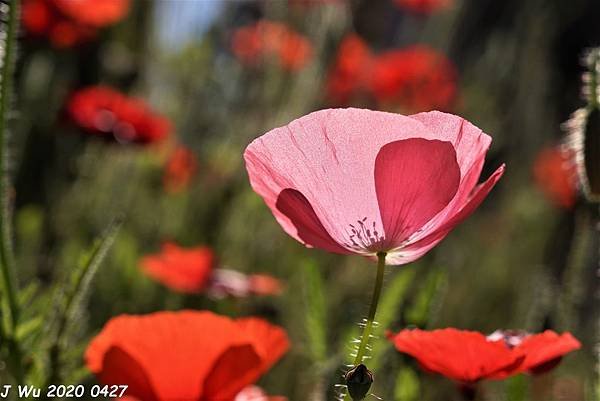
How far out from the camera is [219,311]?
143cm

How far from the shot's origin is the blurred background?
131 centimetres

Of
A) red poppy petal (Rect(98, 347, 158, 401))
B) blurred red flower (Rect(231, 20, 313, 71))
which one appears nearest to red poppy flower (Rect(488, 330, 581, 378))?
red poppy petal (Rect(98, 347, 158, 401))

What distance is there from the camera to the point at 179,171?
2.31 metres

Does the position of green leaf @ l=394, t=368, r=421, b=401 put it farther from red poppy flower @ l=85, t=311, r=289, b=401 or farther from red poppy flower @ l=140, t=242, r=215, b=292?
red poppy flower @ l=140, t=242, r=215, b=292

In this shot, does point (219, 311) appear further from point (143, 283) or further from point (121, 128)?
point (121, 128)

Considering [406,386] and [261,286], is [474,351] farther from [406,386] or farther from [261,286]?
[261,286]

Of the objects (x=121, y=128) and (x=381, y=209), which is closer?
(x=381, y=209)

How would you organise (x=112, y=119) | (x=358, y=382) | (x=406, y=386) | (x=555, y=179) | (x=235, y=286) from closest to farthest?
1. (x=358, y=382)
2. (x=406, y=386)
3. (x=235, y=286)
4. (x=112, y=119)
5. (x=555, y=179)

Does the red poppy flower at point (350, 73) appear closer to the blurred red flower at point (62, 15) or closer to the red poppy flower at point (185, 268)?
the blurred red flower at point (62, 15)

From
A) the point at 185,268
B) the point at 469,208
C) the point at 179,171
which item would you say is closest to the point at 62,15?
the point at 179,171

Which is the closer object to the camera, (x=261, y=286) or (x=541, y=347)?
(x=541, y=347)

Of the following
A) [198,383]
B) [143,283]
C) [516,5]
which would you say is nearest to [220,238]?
[143,283]

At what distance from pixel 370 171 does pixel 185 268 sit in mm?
772

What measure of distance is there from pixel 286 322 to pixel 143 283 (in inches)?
11.2
